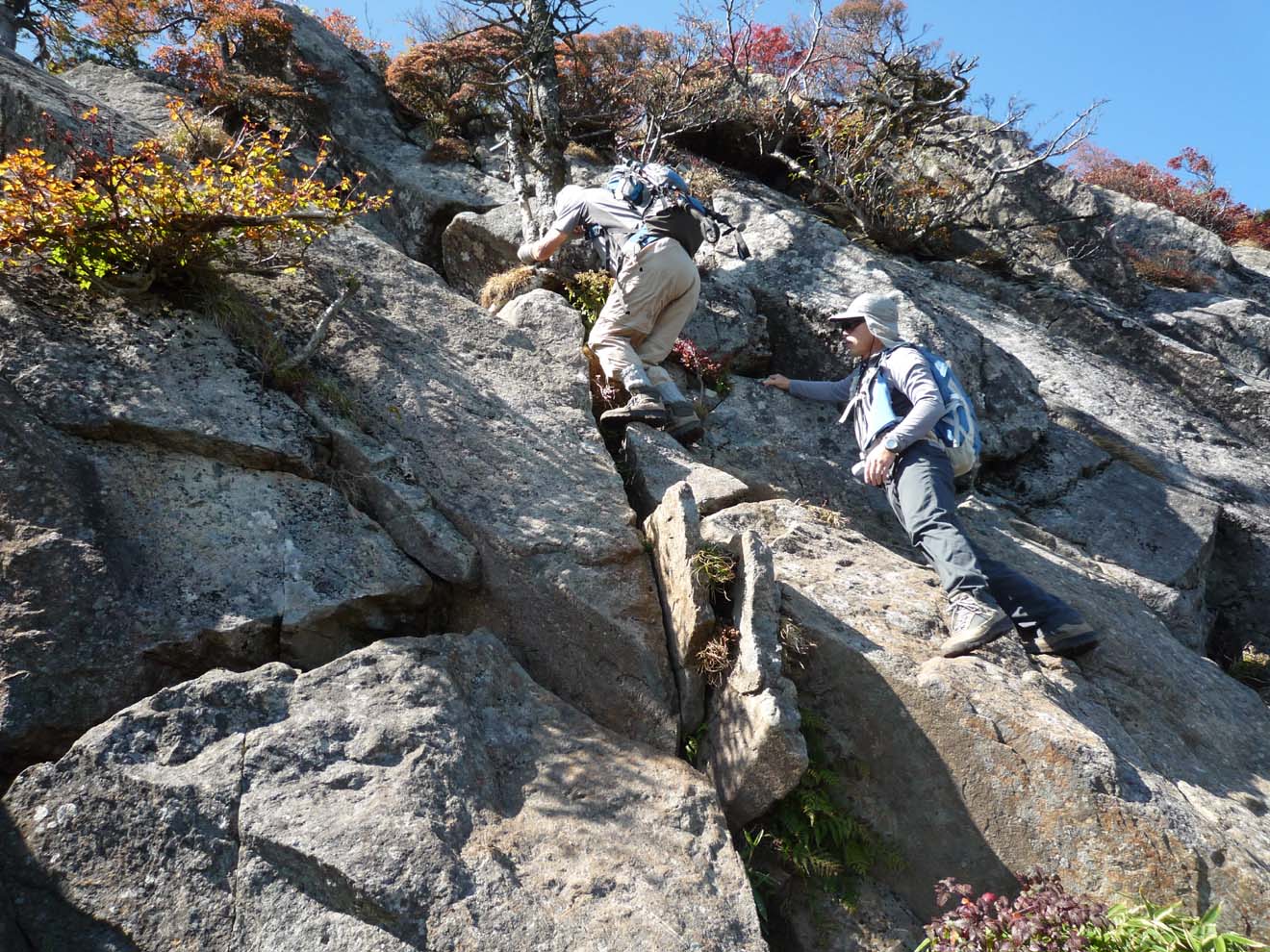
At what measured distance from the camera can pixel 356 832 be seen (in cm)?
400

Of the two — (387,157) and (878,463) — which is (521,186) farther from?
(878,463)

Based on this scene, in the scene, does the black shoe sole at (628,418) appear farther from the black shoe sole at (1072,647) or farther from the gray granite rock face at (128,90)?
the gray granite rock face at (128,90)

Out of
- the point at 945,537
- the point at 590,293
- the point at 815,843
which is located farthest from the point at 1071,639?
the point at 590,293

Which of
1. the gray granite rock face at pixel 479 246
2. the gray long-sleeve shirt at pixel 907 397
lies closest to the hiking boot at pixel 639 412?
the gray long-sleeve shirt at pixel 907 397

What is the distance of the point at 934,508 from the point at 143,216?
20.0 feet

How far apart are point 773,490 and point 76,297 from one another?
230 inches

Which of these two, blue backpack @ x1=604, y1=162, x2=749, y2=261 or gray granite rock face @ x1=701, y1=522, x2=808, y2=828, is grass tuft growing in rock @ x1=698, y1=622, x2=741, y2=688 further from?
blue backpack @ x1=604, y1=162, x2=749, y2=261

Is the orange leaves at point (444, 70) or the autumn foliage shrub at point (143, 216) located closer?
the autumn foliage shrub at point (143, 216)

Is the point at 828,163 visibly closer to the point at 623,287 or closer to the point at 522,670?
the point at 623,287

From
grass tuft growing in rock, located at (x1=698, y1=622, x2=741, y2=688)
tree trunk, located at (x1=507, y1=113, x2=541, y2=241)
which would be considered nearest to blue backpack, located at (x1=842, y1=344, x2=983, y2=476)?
grass tuft growing in rock, located at (x1=698, y1=622, x2=741, y2=688)

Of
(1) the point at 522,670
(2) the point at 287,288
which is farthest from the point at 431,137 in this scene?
(1) the point at 522,670

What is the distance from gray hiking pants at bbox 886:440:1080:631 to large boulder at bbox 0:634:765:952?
2.47 m

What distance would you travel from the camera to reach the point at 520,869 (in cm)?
415

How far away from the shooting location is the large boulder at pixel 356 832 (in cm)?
376
